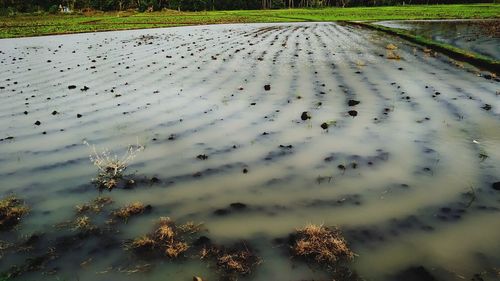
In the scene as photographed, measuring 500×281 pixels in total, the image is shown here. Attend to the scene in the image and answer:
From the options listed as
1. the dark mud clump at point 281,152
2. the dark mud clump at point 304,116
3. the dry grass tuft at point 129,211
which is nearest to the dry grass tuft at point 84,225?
the dry grass tuft at point 129,211

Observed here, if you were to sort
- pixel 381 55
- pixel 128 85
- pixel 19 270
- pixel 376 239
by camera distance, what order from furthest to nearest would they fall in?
pixel 381 55, pixel 128 85, pixel 376 239, pixel 19 270

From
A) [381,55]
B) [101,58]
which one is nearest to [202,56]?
[101,58]

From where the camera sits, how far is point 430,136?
712 centimetres

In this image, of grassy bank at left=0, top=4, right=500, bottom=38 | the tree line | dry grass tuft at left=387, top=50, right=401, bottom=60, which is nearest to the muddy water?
dry grass tuft at left=387, top=50, right=401, bottom=60

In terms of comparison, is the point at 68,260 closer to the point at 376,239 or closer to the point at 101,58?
the point at 376,239

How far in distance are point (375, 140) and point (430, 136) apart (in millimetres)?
1115

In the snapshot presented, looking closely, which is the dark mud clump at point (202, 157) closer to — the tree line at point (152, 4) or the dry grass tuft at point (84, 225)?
the dry grass tuft at point (84, 225)

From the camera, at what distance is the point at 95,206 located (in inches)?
201

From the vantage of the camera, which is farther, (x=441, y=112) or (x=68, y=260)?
(x=441, y=112)

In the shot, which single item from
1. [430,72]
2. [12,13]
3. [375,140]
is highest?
[12,13]

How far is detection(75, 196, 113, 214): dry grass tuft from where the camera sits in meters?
5.01

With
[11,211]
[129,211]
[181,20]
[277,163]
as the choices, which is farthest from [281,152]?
[181,20]

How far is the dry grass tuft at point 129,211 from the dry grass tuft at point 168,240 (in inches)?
17.4

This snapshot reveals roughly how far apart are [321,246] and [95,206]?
318 cm
